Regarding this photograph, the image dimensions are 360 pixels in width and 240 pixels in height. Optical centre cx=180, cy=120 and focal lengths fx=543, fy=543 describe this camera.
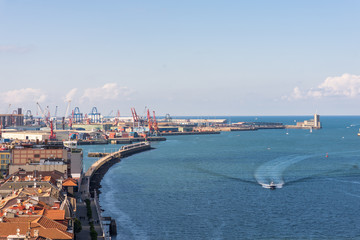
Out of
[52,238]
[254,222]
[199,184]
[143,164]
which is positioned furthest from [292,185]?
[52,238]

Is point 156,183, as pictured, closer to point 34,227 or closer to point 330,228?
point 330,228

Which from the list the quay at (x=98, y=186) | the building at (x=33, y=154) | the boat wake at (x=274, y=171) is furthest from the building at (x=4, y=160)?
the boat wake at (x=274, y=171)

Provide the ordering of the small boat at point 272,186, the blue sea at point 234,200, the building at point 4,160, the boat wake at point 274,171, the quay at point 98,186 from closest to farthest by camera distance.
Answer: the quay at point 98,186, the blue sea at point 234,200, the small boat at point 272,186, the boat wake at point 274,171, the building at point 4,160

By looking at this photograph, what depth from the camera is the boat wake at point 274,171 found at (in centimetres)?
7688

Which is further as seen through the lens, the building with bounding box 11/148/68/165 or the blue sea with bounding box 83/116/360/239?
the building with bounding box 11/148/68/165

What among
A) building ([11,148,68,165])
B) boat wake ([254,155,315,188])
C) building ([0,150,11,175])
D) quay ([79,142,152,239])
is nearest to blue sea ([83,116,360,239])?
boat wake ([254,155,315,188])

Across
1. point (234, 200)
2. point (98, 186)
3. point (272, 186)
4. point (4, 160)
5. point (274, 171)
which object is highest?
point (4, 160)

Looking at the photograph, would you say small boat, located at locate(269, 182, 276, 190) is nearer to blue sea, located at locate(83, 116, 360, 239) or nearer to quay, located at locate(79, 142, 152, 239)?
blue sea, located at locate(83, 116, 360, 239)

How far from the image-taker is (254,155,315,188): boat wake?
76.9 m

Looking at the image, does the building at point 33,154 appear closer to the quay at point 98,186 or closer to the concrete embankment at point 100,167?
the quay at point 98,186

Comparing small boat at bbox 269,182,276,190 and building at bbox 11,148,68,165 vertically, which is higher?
building at bbox 11,148,68,165

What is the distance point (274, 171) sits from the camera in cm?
9075

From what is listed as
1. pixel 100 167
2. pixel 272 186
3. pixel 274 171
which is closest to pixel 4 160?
pixel 100 167

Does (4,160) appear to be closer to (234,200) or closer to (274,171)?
(234,200)
